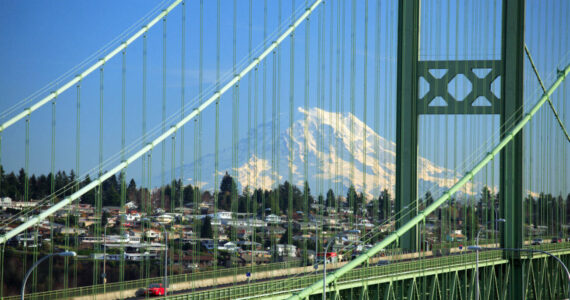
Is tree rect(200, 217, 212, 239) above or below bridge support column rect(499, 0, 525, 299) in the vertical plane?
below

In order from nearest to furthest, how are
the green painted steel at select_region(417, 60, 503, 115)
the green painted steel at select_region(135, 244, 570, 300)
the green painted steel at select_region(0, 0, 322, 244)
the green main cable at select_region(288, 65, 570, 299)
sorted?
the green painted steel at select_region(0, 0, 322, 244), the green main cable at select_region(288, 65, 570, 299), the green painted steel at select_region(135, 244, 570, 300), the green painted steel at select_region(417, 60, 503, 115)

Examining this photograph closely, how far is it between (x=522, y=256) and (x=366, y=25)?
11.3 metres

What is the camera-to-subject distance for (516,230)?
37.1 metres

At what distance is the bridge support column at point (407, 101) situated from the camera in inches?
1451

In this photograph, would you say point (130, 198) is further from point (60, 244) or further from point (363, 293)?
point (363, 293)

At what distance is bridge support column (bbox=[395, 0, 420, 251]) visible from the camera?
36.8 metres

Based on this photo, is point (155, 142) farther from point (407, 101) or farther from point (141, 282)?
point (407, 101)

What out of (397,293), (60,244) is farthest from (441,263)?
(60,244)

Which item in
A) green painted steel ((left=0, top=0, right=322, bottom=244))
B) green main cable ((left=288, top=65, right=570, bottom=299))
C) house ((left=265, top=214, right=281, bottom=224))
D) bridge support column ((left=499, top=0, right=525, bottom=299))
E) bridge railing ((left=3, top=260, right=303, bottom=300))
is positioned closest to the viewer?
green painted steel ((left=0, top=0, right=322, bottom=244))

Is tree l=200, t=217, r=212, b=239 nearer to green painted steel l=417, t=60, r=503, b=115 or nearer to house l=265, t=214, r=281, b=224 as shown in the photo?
house l=265, t=214, r=281, b=224

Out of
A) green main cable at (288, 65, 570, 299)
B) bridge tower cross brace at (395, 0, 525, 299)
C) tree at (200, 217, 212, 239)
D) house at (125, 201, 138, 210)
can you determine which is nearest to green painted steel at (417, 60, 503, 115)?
bridge tower cross brace at (395, 0, 525, 299)

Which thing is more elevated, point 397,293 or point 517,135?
point 517,135

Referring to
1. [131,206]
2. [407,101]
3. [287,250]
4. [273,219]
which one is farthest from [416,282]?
[131,206]

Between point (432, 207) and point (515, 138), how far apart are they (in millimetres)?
7696
